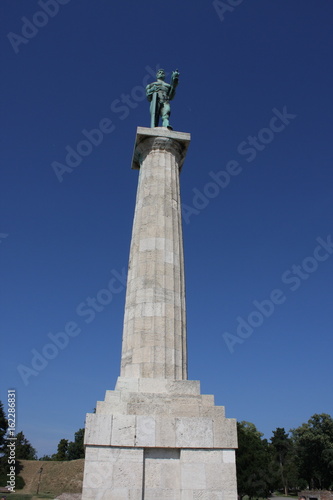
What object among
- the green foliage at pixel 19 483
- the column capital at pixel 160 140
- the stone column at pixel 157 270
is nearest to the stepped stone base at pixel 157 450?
the stone column at pixel 157 270

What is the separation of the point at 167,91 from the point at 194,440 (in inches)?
627

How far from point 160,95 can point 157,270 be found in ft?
32.3

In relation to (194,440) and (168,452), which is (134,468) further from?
(194,440)

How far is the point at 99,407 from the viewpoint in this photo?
1156 centimetres

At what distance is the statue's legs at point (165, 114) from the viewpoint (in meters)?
18.6

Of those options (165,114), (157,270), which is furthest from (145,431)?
(165,114)

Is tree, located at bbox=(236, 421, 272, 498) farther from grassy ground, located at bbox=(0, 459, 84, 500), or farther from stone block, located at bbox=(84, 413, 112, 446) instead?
stone block, located at bbox=(84, 413, 112, 446)

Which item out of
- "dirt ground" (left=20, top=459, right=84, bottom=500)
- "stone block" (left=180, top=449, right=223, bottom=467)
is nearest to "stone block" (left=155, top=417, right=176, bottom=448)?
"stone block" (left=180, top=449, right=223, bottom=467)

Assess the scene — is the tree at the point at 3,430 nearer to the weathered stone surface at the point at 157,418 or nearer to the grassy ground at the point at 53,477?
the grassy ground at the point at 53,477

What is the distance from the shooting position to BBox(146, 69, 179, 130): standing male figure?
19297 mm

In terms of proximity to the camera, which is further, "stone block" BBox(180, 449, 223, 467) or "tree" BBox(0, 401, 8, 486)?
"tree" BBox(0, 401, 8, 486)

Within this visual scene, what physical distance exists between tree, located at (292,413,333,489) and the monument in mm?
68923

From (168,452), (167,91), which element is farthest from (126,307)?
(167,91)

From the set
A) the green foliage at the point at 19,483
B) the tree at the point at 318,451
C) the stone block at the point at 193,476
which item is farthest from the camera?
the tree at the point at 318,451
